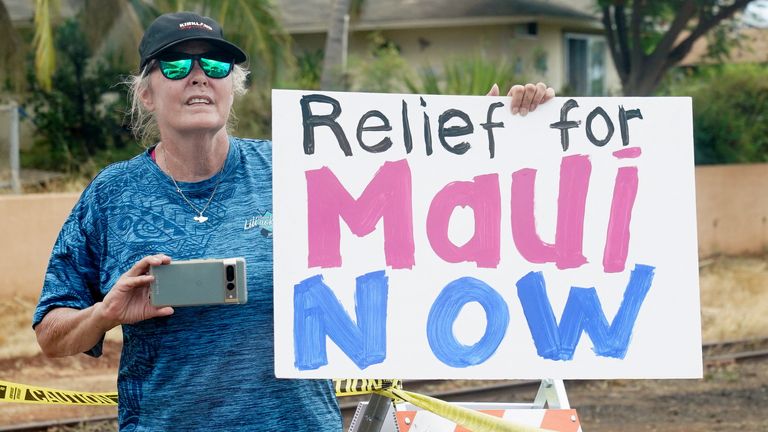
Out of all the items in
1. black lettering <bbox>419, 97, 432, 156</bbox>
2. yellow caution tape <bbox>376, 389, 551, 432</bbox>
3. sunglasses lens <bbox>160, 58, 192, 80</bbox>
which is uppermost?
sunglasses lens <bbox>160, 58, 192, 80</bbox>

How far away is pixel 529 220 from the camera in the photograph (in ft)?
10.3

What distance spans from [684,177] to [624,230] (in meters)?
0.21

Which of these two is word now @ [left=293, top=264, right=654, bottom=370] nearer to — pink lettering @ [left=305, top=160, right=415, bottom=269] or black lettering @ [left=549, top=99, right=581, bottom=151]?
pink lettering @ [left=305, top=160, right=415, bottom=269]

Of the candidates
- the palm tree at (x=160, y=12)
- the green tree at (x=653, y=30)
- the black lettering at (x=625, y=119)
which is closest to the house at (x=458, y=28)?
the green tree at (x=653, y=30)

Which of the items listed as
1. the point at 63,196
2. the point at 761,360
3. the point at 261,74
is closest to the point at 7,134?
the point at 63,196

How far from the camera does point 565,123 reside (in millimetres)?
3168

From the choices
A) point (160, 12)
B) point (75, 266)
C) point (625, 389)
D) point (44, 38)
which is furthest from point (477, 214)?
point (160, 12)

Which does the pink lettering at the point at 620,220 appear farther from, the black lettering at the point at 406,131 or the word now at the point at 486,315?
the black lettering at the point at 406,131

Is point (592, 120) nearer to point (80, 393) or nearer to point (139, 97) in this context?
point (139, 97)

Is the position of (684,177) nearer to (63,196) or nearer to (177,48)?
(177,48)

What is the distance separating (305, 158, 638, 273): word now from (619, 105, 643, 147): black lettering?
82 millimetres

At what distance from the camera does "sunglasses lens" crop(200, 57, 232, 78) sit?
3.01 metres

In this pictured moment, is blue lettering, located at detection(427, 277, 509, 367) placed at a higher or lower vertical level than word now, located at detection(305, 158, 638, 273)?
lower

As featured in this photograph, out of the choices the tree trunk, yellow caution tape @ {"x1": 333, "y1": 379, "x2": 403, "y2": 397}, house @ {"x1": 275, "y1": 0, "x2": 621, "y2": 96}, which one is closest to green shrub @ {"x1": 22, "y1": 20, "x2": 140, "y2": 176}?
the tree trunk
